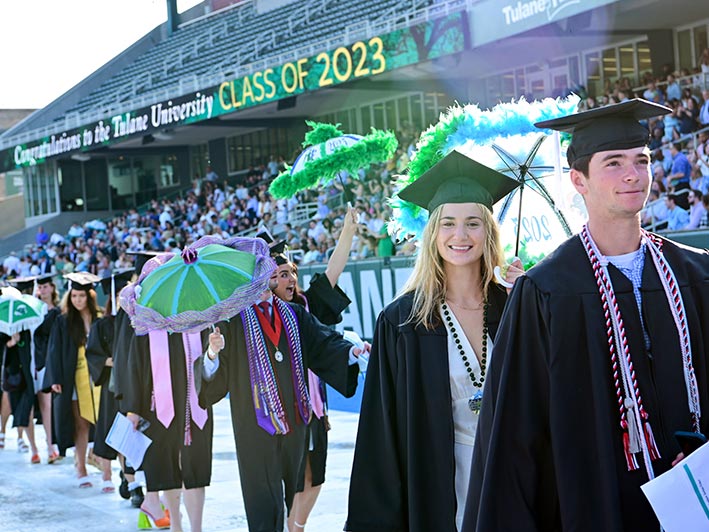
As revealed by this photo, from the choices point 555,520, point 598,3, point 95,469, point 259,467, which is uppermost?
point 598,3

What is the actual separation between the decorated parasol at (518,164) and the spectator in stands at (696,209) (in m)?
7.67

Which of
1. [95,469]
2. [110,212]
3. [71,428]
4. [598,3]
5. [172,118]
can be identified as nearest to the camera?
[71,428]

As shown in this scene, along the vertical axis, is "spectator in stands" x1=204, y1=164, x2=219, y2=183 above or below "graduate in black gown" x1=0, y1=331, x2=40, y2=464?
above

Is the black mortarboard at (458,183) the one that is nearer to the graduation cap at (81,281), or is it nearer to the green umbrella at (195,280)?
the green umbrella at (195,280)

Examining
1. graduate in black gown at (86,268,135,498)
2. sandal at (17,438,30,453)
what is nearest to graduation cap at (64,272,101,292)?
graduate in black gown at (86,268,135,498)

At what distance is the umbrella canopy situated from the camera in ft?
41.8

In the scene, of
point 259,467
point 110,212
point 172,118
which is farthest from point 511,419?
point 110,212

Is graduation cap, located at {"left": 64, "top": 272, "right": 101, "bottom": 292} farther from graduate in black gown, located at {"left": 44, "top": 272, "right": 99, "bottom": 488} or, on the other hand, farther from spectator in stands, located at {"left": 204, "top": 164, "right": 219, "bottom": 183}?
spectator in stands, located at {"left": 204, "top": 164, "right": 219, "bottom": 183}

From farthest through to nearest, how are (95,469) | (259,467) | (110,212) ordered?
(110,212) < (95,469) < (259,467)

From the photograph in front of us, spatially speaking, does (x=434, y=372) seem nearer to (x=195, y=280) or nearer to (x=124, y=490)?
(x=195, y=280)

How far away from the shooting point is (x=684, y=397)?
306 cm

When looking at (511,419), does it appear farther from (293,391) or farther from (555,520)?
(293,391)

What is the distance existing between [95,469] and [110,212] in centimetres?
3484

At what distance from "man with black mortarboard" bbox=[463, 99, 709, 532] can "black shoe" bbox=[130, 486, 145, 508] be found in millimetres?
6633
